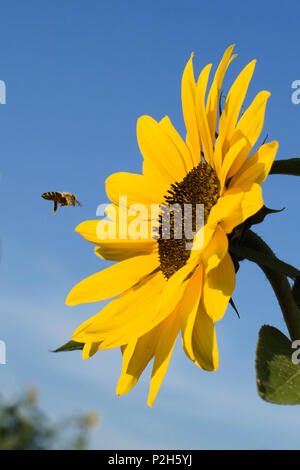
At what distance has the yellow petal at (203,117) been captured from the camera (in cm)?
152

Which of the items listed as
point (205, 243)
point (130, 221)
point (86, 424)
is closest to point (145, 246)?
point (130, 221)

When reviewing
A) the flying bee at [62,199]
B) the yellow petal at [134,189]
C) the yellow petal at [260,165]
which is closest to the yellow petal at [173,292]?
the yellow petal at [260,165]

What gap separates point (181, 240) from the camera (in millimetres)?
1669

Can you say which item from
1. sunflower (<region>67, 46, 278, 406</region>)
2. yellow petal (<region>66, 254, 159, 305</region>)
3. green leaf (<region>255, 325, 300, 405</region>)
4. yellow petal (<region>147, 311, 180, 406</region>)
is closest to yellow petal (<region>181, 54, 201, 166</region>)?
sunflower (<region>67, 46, 278, 406</region>)

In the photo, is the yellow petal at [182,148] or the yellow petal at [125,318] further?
the yellow petal at [182,148]

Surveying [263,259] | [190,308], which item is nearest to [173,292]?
[190,308]

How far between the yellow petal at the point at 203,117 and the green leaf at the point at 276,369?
1.73 ft

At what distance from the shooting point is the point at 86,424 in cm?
763

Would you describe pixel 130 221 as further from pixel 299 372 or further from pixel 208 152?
pixel 299 372

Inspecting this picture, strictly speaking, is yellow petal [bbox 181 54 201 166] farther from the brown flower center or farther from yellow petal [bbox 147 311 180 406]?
yellow petal [bbox 147 311 180 406]

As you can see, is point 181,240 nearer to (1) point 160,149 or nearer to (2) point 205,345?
(1) point 160,149

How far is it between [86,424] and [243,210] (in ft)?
22.7

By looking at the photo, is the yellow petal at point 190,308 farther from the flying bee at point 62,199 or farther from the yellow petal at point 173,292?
the flying bee at point 62,199

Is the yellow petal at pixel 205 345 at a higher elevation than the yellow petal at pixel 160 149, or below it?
below
